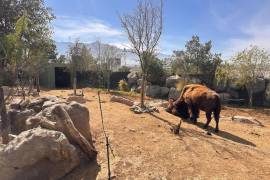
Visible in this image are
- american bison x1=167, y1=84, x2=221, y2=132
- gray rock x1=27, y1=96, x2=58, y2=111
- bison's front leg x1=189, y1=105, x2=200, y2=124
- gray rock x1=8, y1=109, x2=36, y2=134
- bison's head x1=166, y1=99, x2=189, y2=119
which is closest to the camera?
gray rock x1=8, y1=109, x2=36, y2=134

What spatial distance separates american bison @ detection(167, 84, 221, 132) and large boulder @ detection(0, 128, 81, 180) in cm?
664

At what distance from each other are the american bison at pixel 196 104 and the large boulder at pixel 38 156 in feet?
21.8

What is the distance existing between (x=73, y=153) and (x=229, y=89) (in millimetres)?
22307

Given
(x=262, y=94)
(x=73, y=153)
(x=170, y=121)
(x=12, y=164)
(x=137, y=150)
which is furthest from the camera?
(x=262, y=94)

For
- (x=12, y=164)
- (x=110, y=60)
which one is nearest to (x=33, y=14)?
(x=12, y=164)

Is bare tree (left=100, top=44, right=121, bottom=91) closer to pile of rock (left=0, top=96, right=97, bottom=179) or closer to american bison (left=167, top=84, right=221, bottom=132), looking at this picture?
american bison (left=167, top=84, right=221, bottom=132)

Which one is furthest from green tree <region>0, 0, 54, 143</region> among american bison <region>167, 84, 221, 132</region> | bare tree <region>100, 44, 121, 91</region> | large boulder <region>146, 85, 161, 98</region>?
bare tree <region>100, 44, 121, 91</region>

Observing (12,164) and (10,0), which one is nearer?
(12,164)

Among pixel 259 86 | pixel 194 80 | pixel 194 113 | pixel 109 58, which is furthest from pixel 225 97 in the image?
pixel 194 113

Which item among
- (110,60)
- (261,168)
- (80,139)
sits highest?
(110,60)

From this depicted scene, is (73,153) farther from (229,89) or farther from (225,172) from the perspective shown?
(229,89)

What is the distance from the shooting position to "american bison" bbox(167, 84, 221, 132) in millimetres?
12305

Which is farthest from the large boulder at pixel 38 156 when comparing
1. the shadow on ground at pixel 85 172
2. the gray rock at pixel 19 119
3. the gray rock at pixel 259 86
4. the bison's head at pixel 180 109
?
the gray rock at pixel 259 86

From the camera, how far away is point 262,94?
26875 mm
